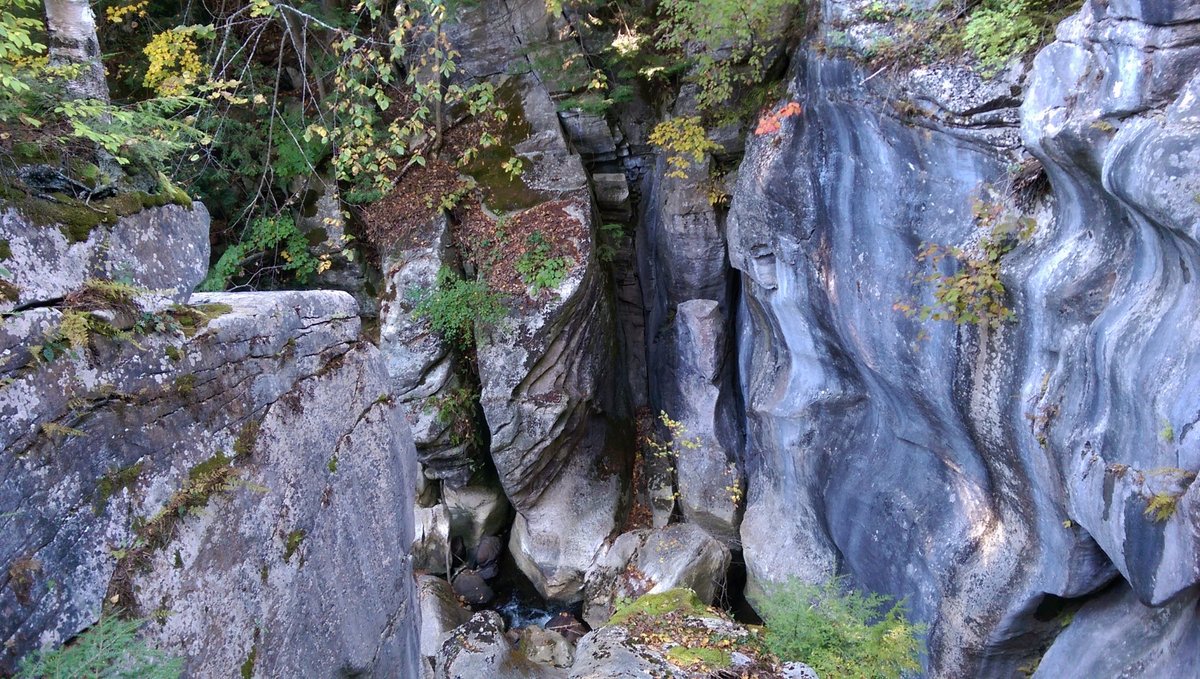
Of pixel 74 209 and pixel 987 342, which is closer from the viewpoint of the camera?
pixel 74 209

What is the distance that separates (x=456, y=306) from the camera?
1006 cm

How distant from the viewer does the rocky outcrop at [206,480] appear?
2.48 meters

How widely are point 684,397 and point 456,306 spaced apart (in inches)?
158

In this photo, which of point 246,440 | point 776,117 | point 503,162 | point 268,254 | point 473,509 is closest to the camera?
point 246,440

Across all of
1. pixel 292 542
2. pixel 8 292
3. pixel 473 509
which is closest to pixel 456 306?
pixel 473 509

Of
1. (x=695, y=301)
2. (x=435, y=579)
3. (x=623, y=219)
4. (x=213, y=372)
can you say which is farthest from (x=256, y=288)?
(x=213, y=372)

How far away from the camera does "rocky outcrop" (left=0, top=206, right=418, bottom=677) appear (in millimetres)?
2484

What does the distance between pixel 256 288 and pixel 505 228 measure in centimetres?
428

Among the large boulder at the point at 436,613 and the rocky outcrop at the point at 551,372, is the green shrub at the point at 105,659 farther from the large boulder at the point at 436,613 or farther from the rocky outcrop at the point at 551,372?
the rocky outcrop at the point at 551,372

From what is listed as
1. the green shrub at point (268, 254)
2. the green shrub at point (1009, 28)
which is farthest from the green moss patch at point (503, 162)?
the green shrub at point (1009, 28)

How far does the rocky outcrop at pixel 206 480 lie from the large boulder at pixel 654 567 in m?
4.82

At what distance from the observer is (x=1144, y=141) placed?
3.94 meters

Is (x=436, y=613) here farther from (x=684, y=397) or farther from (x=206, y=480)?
(x=206, y=480)

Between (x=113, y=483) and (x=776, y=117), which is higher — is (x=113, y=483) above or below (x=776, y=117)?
below
